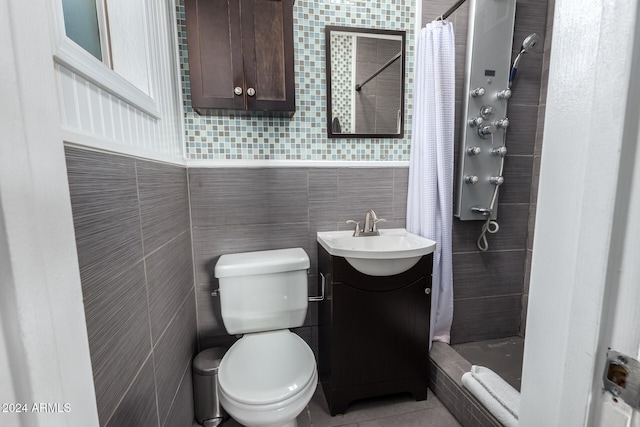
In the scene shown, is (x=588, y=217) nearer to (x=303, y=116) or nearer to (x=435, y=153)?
(x=435, y=153)

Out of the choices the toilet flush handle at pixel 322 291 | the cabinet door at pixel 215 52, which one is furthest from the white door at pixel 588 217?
the cabinet door at pixel 215 52

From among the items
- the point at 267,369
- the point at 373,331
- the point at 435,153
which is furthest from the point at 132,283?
the point at 435,153

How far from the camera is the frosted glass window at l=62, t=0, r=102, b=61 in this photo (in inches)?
28.6

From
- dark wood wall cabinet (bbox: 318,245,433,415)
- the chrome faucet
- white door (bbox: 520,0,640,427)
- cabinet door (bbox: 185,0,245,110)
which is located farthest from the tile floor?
cabinet door (bbox: 185,0,245,110)

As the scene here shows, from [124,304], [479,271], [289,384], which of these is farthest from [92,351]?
[479,271]

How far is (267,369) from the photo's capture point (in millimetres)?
1215

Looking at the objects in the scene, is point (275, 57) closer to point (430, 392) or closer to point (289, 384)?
point (289, 384)

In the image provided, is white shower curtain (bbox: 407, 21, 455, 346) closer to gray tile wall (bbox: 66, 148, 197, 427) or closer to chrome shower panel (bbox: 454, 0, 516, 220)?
chrome shower panel (bbox: 454, 0, 516, 220)

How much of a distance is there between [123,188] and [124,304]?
32 centimetres

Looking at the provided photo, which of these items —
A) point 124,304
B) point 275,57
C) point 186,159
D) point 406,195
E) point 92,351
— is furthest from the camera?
point 406,195

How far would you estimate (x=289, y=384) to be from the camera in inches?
43.3

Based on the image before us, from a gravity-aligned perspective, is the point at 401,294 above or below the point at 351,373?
above

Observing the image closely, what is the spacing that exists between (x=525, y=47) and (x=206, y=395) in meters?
2.54

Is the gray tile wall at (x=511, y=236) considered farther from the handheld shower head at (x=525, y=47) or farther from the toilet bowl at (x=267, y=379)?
the toilet bowl at (x=267, y=379)
